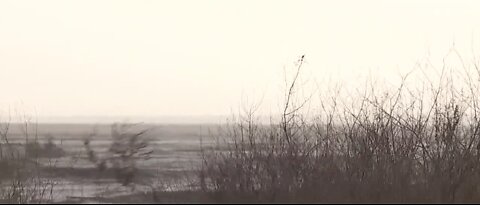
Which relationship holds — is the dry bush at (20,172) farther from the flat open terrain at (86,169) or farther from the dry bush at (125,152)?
the dry bush at (125,152)

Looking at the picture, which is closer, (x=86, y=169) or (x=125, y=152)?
(x=125, y=152)

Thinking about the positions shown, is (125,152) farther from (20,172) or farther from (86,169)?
(20,172)

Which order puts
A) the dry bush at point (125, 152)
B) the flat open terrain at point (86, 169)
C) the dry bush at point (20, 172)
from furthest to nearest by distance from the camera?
the dry bush at point (20, 172) < the flat open terrain at point (86, 169) < the dry bush at point (125, 152)

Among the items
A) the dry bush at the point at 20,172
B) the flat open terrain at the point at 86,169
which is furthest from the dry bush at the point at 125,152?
the dry bush at the point at 20,172

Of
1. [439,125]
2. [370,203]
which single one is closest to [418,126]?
[439,125]

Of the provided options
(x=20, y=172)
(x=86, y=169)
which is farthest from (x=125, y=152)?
(x=20, y=172)

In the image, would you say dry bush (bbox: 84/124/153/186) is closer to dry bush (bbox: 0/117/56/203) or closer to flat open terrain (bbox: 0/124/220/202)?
flat open terrain (bbox: 0/124/220/202)

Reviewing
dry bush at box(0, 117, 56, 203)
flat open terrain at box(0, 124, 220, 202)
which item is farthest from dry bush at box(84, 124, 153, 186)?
dry bush at box(0, 117, 56, 203)

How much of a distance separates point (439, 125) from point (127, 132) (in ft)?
19.0

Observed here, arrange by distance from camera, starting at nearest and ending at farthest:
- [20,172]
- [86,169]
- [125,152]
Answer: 1. [125,152]
2. [86,169]
3. [20,172]

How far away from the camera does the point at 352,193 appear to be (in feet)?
33.8

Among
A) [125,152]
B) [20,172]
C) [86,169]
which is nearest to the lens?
[125,152]

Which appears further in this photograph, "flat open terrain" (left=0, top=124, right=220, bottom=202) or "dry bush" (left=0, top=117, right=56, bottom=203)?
"dry bush" (left=0, top=117, right=56, bottom=203)

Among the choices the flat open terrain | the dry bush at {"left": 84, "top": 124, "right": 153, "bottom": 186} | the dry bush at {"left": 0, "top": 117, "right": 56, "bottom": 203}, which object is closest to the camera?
the dry bush at {"left": 84, "top": 124, "right": 153, "bottom": 186}
